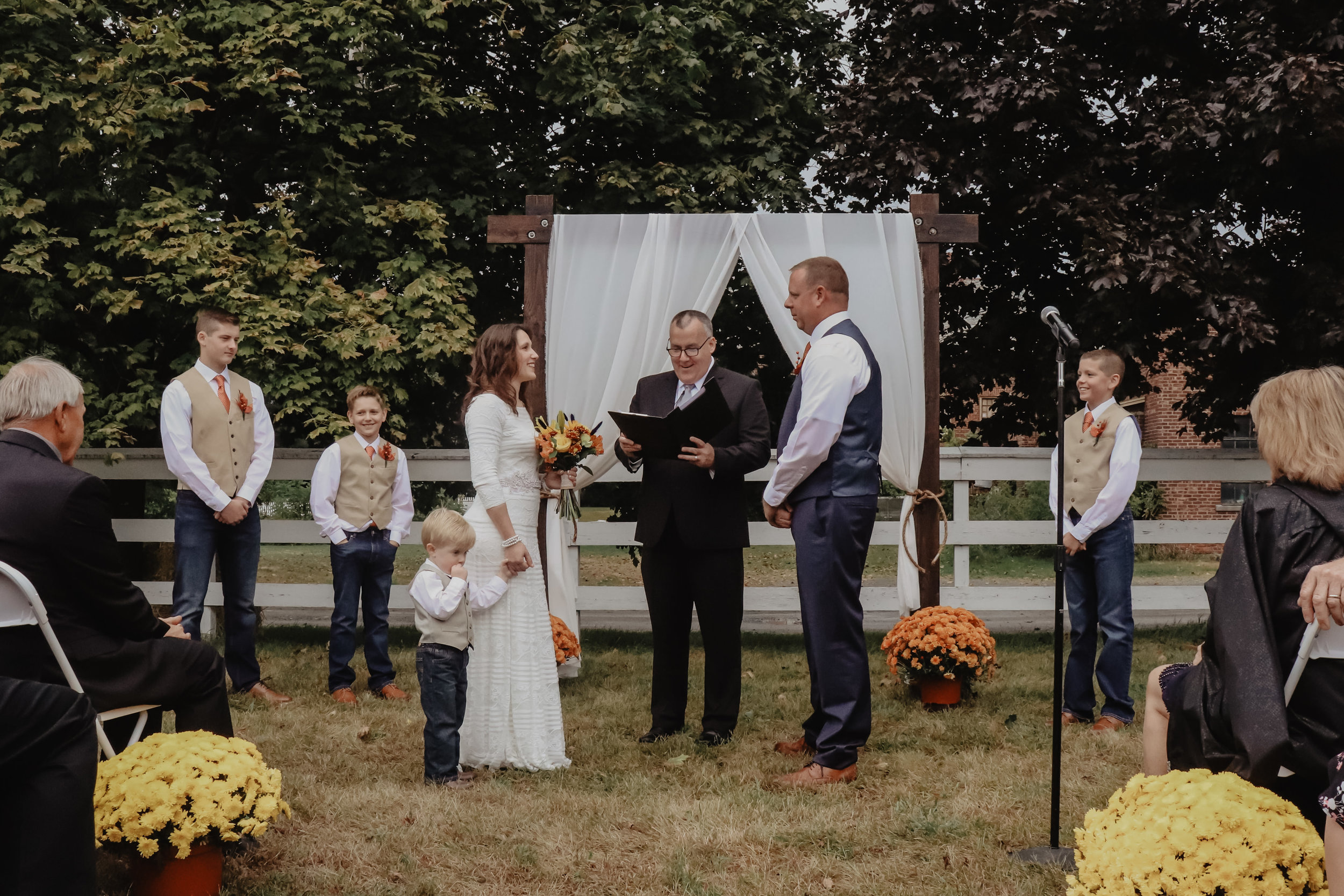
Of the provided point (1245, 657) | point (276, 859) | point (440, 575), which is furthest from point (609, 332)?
point (1245, 657)

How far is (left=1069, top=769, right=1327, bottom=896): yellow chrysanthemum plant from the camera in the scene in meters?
2.30

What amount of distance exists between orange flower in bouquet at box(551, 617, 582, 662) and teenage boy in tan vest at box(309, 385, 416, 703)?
883 millimetres

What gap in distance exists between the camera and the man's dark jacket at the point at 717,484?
4.88 metres

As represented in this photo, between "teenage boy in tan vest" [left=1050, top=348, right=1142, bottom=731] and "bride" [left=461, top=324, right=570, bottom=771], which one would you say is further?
"teenage boy in tan vest" [left=1050, top=348, right=1142, bottom=731]

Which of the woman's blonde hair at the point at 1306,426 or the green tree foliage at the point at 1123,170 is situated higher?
the green tree foliage at the point at 1123,170

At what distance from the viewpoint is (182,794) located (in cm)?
289

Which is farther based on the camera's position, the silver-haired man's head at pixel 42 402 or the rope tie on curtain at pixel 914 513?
the rope tie on curtain at pixel 914 513

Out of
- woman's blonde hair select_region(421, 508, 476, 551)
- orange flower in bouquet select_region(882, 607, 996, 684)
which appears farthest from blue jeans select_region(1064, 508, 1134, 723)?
woman's blonde hair select_region(421, 508, 476, 551)

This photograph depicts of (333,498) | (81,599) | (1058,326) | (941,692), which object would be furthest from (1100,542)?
(81,599)

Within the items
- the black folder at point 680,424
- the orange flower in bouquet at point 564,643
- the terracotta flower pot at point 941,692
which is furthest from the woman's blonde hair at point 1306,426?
the orange flower in bouquet at point 564,643

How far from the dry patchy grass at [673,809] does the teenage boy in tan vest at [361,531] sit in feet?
0.93

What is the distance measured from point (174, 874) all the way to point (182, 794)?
26 cm

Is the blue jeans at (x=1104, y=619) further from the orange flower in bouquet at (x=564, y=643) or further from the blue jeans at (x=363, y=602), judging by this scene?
the blue jeans at (x=363, y=602)

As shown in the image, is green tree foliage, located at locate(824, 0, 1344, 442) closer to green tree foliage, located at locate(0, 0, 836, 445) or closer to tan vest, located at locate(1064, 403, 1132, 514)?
green tree foliage, located at locate(0, 0, 836, 445)
